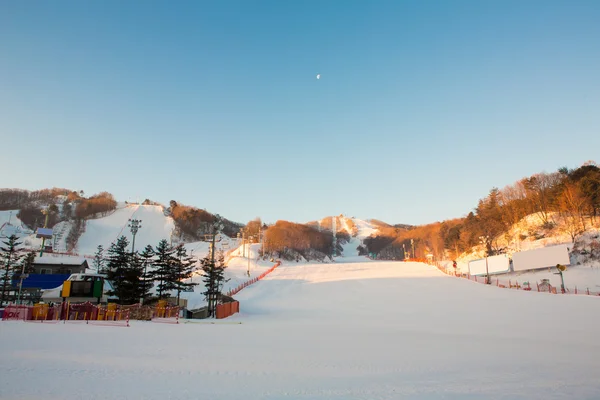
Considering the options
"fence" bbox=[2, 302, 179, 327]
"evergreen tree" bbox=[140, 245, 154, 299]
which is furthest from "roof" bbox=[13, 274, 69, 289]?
"fence" bbox=[2, 302, 179, 327]

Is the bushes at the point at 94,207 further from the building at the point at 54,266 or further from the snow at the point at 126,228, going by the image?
the building at the point at 54,266

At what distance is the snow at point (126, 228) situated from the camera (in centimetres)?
10881

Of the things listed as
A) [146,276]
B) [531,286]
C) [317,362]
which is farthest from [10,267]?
[531,286]

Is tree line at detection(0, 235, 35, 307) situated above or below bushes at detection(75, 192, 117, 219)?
below

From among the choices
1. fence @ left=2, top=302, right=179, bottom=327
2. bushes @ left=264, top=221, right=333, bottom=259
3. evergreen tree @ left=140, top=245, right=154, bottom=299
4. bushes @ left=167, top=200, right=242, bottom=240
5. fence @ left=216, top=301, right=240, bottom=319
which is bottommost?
fence @ left=216, top=301, right=240, bottom=319

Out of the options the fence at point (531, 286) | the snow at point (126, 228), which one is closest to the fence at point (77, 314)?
the fence at point (531, 286)

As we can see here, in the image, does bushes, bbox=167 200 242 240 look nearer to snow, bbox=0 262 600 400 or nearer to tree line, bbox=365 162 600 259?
tree line, bbox=365 162 600 259

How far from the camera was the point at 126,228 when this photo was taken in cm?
12088

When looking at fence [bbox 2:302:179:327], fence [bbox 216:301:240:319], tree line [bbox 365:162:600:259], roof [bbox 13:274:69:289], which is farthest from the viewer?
tree line [bbox 365:162:600:259]

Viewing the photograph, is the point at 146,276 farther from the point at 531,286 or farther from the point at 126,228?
the point at 126,228

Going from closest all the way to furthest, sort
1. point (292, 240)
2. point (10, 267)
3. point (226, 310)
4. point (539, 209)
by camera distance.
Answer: point (226, 310) < point (10, 267) < point (539, 209) < point (292, 240)

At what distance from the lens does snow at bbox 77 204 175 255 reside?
4284 inches

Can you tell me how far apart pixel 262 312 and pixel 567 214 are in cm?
5260

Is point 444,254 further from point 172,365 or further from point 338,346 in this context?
point 172,365
